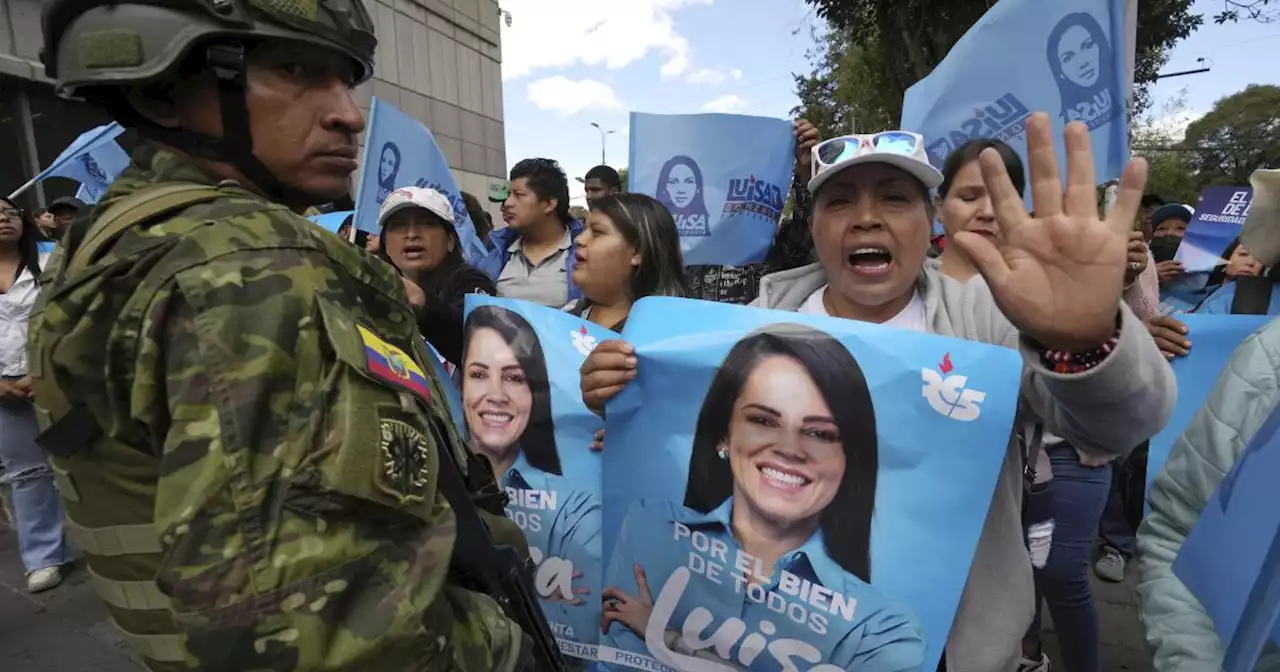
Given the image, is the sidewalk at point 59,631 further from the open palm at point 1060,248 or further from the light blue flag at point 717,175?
the open palm at point 1060,248

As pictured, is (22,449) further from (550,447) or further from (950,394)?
(950,394)

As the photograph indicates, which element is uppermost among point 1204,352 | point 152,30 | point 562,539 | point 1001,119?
point 1001,119

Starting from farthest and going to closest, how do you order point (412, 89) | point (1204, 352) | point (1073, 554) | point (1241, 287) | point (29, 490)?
point (412, 89), point (29, 490), point (1241, 287), point (1204, 352), point (1073, 554)

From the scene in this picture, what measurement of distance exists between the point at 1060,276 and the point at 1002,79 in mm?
2710

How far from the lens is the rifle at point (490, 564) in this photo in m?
1.11

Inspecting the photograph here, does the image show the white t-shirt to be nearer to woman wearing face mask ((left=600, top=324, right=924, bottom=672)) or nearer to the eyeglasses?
woman wearing face mask ((left=600, top=324, right=924, bottom=672))

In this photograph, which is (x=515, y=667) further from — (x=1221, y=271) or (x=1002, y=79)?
(x=1221, y=271)

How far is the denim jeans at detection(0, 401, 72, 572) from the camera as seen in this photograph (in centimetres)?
419

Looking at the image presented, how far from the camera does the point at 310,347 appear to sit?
0.90 metres

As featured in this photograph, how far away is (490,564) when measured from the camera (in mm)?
1189

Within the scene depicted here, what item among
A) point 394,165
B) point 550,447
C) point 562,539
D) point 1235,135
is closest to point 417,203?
point 394,165

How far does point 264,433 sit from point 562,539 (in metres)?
1.46

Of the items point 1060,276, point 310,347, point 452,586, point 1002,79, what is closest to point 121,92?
point 310,347

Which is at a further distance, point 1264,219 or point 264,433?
point 1264,219
